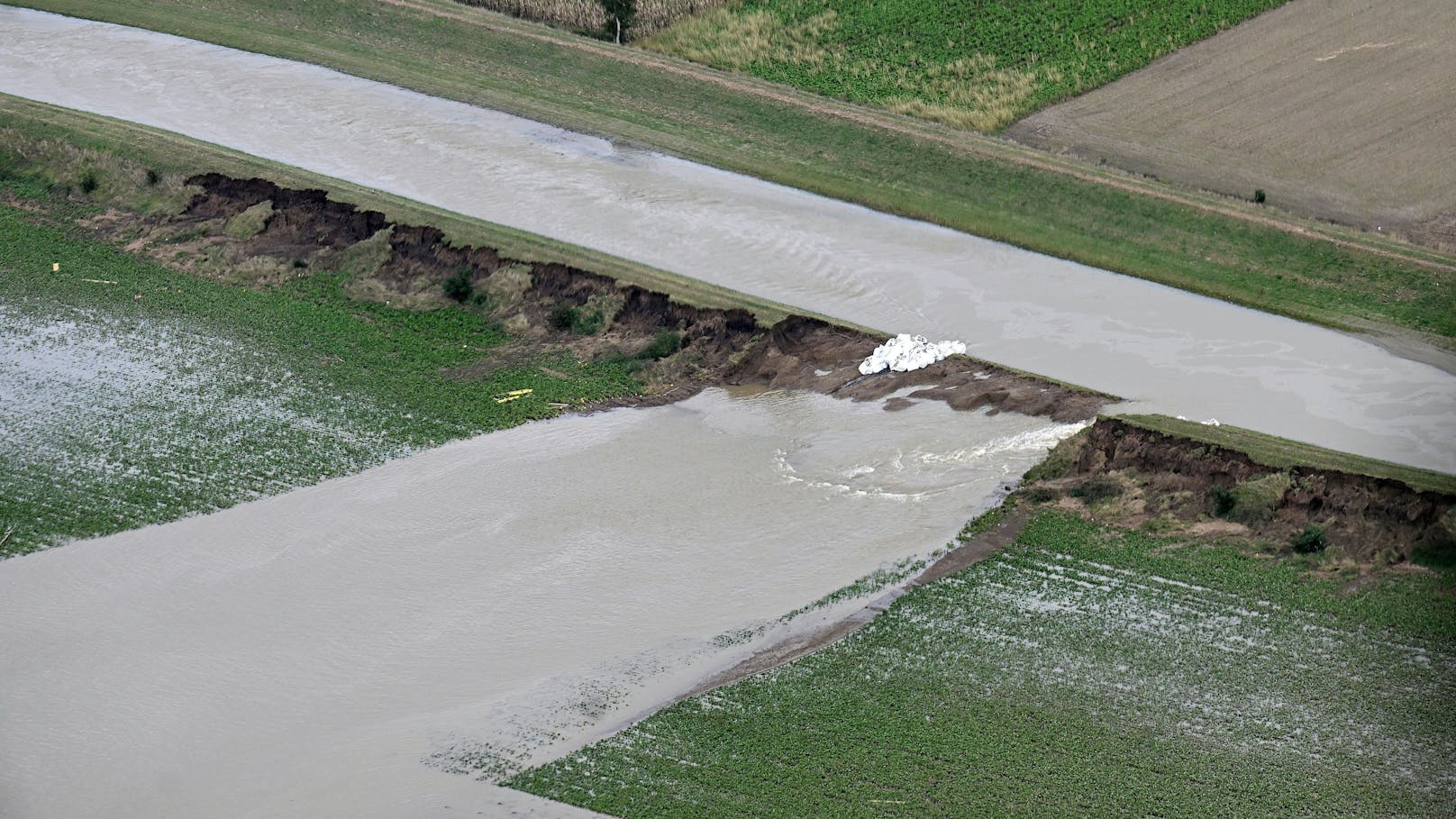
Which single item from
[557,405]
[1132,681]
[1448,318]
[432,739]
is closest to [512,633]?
[432,739]

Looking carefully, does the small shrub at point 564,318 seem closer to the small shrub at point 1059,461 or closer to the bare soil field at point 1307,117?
the small shrub at point 1059,461

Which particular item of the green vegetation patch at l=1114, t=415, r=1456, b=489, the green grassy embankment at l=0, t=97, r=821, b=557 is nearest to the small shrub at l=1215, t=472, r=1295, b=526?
the green vegetation patch at l=1114, t=415, r=1456, b=489

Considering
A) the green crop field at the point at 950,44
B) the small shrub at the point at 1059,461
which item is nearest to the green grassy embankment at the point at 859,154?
the green crop field at the point at 950,44

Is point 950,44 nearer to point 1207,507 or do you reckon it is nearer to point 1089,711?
point 1207,507

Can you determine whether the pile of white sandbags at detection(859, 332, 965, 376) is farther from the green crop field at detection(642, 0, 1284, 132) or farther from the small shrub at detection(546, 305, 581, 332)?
the green crop field at detection(642, 0, 1284, 132)

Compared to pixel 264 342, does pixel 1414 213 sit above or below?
above

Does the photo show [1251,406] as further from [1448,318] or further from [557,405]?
[557,405]
